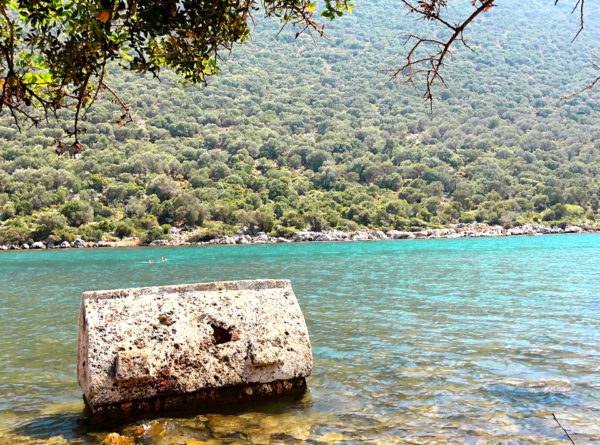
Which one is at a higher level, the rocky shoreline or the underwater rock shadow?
the underwater rock shadow

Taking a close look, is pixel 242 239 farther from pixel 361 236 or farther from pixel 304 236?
pixel 361 236

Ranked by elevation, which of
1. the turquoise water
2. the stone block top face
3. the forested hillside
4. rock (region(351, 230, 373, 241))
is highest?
the forested hillside

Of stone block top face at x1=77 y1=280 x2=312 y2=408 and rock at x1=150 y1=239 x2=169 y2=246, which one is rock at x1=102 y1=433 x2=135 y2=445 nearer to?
stone block top face at x1=77 y1=280 x2=312 y2=408

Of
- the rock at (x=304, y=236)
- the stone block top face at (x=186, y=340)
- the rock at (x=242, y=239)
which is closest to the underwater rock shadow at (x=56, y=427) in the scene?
the stone block top face at (x=186, y=340)

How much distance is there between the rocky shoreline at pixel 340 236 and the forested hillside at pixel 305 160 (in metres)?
1.93

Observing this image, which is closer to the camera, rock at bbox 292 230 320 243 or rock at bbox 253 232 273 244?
rock at bbox 253 232 273 244

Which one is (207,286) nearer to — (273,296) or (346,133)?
(273,296)

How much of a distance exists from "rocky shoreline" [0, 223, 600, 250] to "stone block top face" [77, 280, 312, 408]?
241 feet

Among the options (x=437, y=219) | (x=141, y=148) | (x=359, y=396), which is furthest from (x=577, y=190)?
(x=359, y=396)

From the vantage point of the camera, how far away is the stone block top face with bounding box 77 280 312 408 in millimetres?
6055

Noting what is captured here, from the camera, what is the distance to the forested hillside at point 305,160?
291 ft

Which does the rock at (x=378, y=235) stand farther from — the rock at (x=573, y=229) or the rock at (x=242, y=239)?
the rock at (x=573, y=229)

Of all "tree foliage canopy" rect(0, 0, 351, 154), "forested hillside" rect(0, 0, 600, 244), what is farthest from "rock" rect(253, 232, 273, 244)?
"tree foliage canopy" rect(0, 0, 351, 154)

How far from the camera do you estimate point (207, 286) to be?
22.7ft
